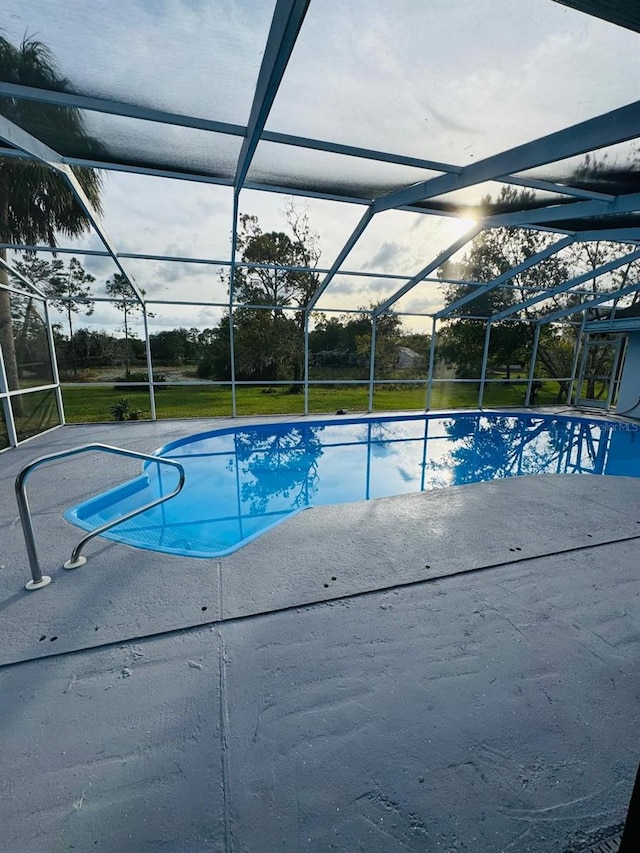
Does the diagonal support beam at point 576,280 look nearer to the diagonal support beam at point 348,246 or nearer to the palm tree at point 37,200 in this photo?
the diagonal support beam at point 348,246

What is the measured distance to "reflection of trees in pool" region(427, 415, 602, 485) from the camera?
6.81 m

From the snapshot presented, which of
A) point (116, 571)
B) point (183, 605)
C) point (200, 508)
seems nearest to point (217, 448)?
point (200, 508)

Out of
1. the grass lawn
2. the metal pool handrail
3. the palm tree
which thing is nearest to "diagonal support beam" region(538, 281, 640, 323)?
the grass lawn

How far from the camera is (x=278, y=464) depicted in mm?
7047

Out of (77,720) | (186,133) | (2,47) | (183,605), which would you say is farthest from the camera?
(186,133)

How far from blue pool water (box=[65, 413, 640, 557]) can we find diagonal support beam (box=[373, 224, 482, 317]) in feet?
9.47

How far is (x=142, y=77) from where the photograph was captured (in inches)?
112

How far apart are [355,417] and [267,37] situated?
7.20 m

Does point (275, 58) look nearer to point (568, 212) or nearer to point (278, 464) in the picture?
point (568, 212)

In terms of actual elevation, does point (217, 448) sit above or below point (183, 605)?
below

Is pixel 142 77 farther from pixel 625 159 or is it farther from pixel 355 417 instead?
pixel 355 417

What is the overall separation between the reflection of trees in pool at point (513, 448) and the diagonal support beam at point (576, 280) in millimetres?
2949

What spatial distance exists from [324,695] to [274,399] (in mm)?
13649

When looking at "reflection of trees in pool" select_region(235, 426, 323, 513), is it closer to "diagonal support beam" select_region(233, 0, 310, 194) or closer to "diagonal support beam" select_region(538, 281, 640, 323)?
"diagonal support beam" select_region(233, 0, 310, 194)
